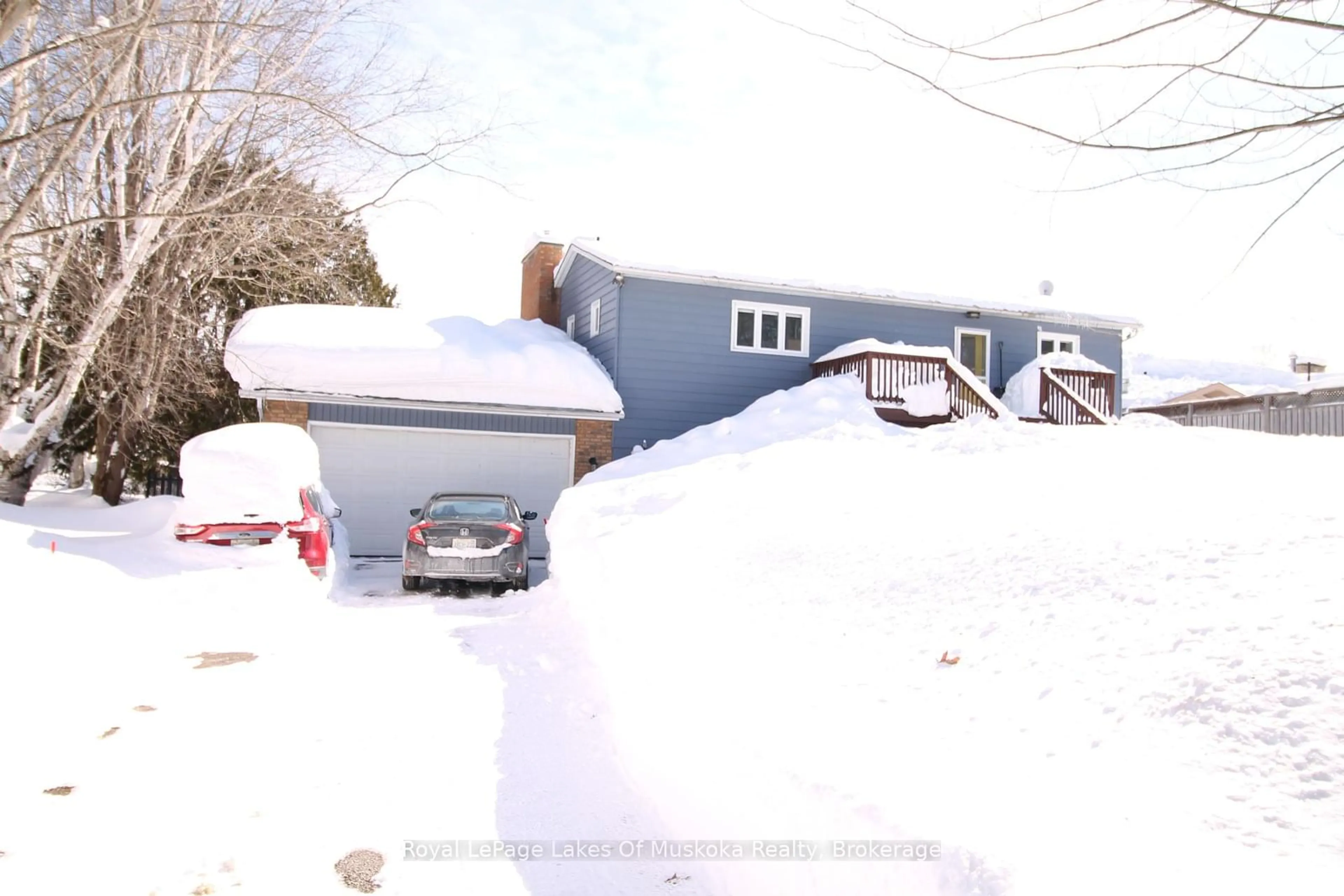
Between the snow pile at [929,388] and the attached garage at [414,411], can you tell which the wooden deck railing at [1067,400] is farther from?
the attached garage at [414,411]

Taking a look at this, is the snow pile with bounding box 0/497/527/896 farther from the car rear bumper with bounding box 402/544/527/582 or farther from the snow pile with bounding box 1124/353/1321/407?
the snow pile with bounding box 1124/353/1321/407

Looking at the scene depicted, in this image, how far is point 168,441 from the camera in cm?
1898

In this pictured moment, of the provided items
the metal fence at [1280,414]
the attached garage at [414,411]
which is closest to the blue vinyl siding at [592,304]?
the attached garage at [414,411]

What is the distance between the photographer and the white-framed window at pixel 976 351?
18.2m

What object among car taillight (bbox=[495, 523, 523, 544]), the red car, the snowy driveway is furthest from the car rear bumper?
the snowy driveway

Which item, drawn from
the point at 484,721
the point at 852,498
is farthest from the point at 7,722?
the point at 852,498

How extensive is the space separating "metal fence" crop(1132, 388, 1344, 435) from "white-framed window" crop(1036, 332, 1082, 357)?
273 cm

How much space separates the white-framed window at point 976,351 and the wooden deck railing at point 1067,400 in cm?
197

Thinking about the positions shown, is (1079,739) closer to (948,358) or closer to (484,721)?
(484,721)

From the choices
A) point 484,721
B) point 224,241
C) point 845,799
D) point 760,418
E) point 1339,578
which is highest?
point 224,241

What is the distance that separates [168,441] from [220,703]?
1566 cm

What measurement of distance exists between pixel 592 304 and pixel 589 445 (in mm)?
3851

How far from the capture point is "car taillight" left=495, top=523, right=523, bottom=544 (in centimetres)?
1101

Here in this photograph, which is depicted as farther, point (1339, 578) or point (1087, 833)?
point (1339, 578)
